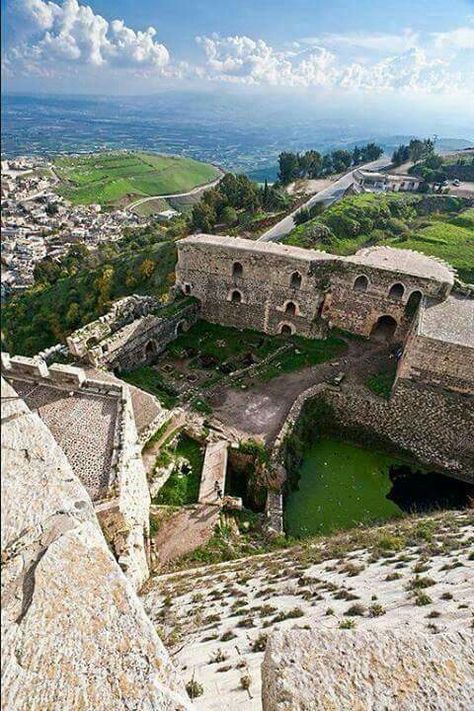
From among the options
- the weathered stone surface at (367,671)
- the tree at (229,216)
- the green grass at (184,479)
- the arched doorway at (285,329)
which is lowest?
the green grass at (184,479)

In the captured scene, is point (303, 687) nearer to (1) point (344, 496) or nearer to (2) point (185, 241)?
(1) point (344, 496)

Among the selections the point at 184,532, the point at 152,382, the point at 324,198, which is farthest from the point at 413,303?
the point at 324,198

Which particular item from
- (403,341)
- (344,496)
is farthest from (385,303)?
(344,496)

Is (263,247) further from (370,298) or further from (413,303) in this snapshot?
(413,303)

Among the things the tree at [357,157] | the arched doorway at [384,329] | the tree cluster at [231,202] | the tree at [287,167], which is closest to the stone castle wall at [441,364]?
the arched doorway at [384,329]

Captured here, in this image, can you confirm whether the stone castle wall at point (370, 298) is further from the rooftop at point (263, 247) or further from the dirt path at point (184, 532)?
the dirt path at point (184, 532)
